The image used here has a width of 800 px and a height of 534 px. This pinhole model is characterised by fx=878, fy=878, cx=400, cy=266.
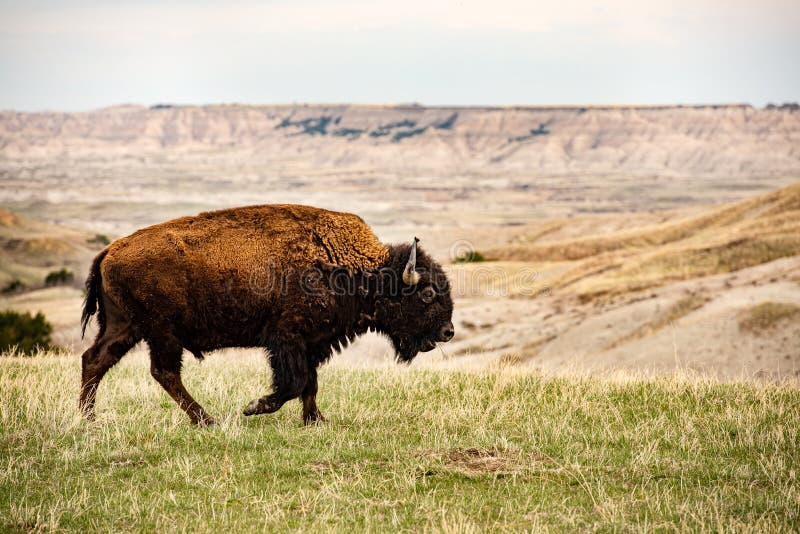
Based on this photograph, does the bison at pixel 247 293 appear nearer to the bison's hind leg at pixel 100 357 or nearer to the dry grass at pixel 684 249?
the bison's hind leg at pixel 100 357

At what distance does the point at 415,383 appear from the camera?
1030 cm

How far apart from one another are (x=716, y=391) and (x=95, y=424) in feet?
22.3

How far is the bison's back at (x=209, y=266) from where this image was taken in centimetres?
828

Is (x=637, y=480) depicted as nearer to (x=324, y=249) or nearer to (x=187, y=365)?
(x=324, y=249)

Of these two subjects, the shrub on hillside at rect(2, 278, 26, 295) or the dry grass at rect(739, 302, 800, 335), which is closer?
the dry grass at rect(739, 302, 800, 335)

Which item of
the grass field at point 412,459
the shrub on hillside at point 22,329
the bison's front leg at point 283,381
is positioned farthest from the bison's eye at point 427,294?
the shrub on hillside at point 22,329

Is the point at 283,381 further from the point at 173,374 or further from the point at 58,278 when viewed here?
the point at 58,278

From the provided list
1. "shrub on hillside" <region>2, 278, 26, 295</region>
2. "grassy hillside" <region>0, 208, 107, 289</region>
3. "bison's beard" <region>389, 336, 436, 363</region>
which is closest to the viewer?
"bison's beard" <region>389, 336, 436, 363</region>

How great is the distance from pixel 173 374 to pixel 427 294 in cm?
265

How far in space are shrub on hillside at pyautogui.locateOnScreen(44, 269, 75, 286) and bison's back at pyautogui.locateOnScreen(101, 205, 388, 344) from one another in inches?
2248

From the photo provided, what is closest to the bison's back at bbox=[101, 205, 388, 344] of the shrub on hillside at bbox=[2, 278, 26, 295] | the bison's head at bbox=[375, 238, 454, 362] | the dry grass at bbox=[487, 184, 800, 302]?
the bison's head at bbox=[375, 238, 454, 362]

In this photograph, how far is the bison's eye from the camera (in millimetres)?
9062

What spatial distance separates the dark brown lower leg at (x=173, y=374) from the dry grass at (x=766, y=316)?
17719 mm

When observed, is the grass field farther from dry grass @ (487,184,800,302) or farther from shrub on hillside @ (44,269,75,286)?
shrub on hillside @ (44,269,75,286)
